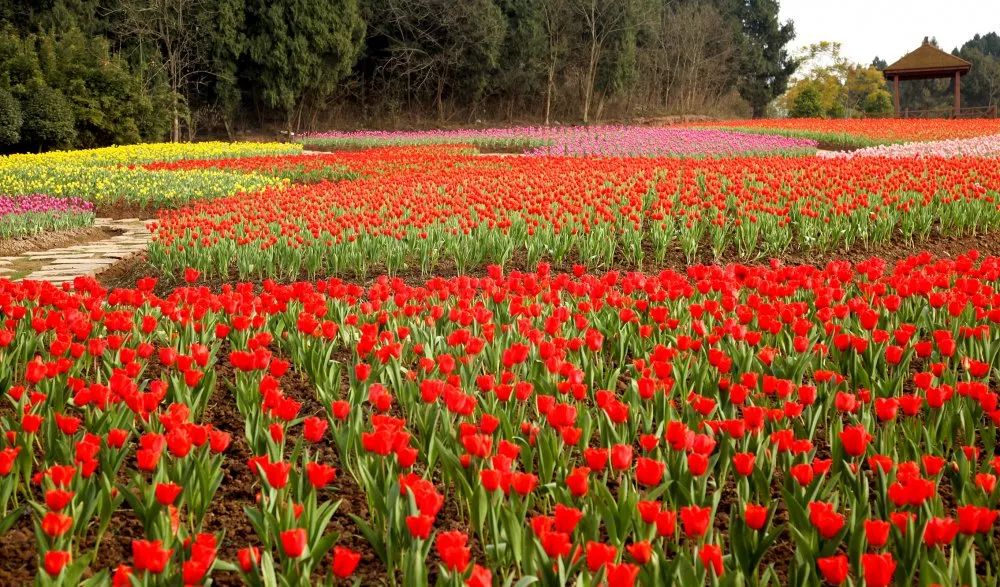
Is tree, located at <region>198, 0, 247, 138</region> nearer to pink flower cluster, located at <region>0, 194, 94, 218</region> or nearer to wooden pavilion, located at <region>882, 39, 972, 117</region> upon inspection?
pink flower cluster, located at <region>0, 194, 94, 218</region>

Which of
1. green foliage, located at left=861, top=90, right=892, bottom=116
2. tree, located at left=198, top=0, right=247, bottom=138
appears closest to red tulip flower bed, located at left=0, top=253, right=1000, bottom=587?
tree, located at left=198, top=0, right=247, bottom=138

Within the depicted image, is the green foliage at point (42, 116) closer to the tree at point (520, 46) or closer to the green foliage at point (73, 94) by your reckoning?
the green foliage at point (73, 94)

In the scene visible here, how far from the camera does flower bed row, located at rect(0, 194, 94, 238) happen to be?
1003cm

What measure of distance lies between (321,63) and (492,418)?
32010mm

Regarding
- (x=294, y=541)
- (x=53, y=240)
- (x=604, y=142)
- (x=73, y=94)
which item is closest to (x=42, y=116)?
(x=73, y=94)

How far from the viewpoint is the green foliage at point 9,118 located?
21.5 meters

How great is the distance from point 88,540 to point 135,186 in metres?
12.0

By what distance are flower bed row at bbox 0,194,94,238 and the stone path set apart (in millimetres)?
506

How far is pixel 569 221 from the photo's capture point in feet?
26.6

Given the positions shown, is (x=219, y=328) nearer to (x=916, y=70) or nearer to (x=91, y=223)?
(x=91, y=223)

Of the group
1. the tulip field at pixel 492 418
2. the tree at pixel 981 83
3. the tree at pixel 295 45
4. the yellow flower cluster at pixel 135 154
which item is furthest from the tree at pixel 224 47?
the tree at pixel 981 83

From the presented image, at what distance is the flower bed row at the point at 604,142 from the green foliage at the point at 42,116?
350 inches

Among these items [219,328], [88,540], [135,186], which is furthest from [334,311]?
[135,186]

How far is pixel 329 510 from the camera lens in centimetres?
233
